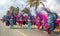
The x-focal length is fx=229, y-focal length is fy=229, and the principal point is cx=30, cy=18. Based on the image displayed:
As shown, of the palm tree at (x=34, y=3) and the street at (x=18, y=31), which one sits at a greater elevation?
the palm tree at (x=34, y=3)

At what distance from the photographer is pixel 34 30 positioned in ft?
10.3

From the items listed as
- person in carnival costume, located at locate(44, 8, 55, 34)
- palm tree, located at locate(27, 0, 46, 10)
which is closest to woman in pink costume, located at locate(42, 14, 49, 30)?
person in carnival costume, located at locate(44, 8, 55, 34)

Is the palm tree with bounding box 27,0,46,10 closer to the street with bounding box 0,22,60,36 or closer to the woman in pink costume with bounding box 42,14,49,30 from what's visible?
the woman in pink costume with bounding box 42,14,49,30

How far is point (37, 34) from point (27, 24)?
0.20 metres

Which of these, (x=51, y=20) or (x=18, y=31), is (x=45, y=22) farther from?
(x=18, y=31)

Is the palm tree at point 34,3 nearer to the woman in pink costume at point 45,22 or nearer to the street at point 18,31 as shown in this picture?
the woman in pink costume at point 45,22

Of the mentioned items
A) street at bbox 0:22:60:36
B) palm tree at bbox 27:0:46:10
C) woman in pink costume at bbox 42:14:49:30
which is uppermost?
palm tree at bbox 27:0:46:10

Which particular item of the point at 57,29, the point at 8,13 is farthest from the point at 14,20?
the point at 57,29

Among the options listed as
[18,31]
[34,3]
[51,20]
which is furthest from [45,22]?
[18,31]

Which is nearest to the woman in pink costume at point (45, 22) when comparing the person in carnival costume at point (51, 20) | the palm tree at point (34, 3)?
the person in carnival costume at point (51, 20)

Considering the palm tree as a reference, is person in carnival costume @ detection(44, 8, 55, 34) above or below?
below

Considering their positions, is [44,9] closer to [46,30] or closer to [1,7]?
[46,30]

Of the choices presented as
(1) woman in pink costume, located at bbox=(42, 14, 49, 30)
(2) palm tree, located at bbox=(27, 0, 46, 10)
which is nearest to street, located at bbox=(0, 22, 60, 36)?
(1) woman in pink costume, located at bbox=(42, 14, 49, 30)

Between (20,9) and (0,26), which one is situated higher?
(20,9)
